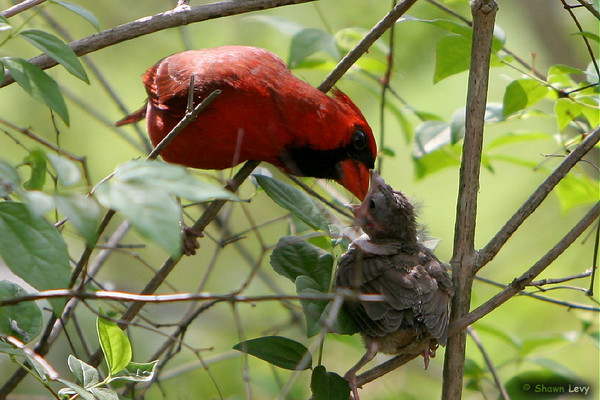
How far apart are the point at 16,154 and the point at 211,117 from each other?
3.13 meters

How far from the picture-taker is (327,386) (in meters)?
2.01

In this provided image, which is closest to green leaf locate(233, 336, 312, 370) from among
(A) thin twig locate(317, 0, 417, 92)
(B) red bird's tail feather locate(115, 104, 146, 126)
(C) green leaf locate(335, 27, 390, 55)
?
(A) thin twig locate(317, 0, 417, 92)

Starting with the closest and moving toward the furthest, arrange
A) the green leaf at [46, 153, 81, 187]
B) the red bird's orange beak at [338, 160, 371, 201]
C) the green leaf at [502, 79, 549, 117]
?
the green leaf at [46, 153, 81, 187]
the green leaf at [502, 79, 549, 117]
the red bird's orange beak at [338, 160, 371, 201]

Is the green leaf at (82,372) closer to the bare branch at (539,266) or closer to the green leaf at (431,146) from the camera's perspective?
the bare branch at (539,266)

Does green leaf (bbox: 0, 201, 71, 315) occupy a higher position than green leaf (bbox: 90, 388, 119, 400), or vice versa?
green leaf (bbox: 0, 201, 71, 315)

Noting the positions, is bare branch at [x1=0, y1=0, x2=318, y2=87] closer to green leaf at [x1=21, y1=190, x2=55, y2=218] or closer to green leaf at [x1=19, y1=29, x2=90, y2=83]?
green leaf at [x1=19, y1=29, x2=90, y2=83]

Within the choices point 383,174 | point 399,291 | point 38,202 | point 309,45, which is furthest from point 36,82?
point 383,174

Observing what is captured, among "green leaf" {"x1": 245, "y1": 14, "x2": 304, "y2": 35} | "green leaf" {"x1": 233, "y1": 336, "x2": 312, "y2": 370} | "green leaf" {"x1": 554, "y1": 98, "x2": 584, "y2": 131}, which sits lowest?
"green leaf" {"x1": 233, "y1": 336, "x2": 312, "y2": 370}

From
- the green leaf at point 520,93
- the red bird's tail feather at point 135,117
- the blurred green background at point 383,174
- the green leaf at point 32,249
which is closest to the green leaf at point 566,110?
the green leaf at point 520,93

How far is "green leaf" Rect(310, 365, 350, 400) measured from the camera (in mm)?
1995

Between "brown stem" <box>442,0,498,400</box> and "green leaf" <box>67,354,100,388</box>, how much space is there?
1071mm

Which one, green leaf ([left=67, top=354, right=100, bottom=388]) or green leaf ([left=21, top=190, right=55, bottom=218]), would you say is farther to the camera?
green leaf ([left=67, top=354, right=100, bottom=388])

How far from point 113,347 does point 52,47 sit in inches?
30.5

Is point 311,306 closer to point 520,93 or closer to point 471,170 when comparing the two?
point 471,170
